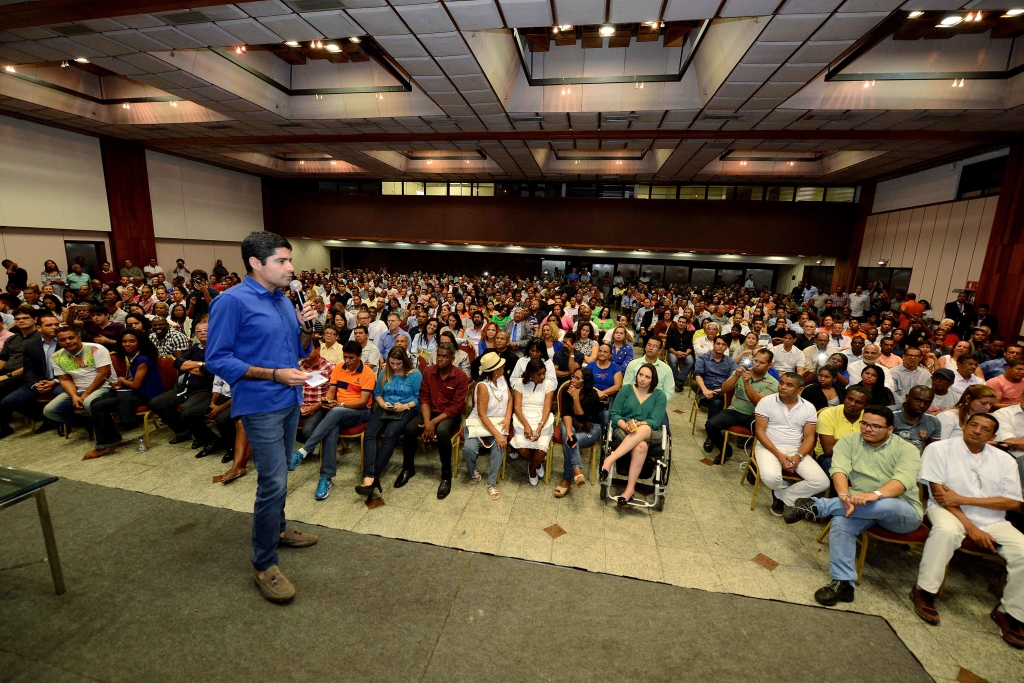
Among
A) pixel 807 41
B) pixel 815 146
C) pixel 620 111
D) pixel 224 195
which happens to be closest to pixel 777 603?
pixel 807 41

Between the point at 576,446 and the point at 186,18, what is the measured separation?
709 cm

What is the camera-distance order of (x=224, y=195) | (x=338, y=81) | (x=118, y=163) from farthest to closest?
(x=224, y=195) < (x=118, y=163) < (x=338, y=81)

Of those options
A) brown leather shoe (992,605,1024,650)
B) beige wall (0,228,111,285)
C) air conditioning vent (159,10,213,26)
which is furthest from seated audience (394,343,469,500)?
beige wall (0,228,111,285)

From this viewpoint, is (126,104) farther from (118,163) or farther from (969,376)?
(969,376)

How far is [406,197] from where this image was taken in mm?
16719

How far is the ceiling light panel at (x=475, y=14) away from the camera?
4719 millimetres

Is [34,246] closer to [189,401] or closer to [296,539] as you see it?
[189,401]

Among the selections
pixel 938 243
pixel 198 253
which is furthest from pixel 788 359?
pixel 198 253

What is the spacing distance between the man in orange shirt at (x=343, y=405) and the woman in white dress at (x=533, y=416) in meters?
1.39

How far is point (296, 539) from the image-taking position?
2.64 meters

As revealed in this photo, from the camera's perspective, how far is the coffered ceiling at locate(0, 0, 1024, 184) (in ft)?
16.4

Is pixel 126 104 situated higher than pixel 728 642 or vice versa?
pixel 126 104

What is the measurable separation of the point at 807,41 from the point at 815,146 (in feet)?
18.0

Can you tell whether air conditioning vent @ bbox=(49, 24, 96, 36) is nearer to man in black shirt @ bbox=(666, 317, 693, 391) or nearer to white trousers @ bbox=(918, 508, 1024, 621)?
man in black shirt @ bbox=(666, 317, 693, 391)
